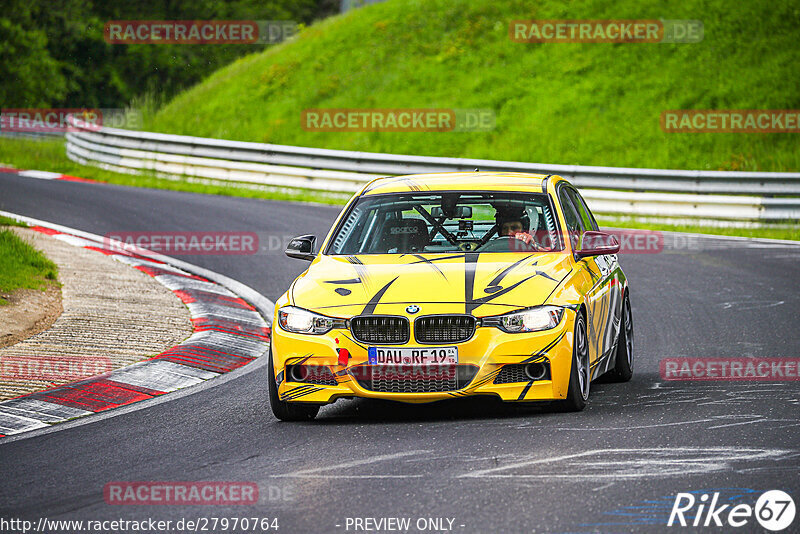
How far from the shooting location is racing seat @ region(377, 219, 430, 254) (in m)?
8.85

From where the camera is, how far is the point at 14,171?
95.0 ft

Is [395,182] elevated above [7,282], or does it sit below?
above

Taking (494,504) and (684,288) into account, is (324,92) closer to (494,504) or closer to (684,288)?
(684,288)

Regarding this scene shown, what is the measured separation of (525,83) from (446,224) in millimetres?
23114

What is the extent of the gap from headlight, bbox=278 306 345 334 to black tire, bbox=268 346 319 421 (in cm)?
23

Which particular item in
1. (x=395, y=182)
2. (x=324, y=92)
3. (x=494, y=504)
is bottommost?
(x=494, y=504)

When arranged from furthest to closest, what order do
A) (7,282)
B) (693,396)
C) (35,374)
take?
(7,282), (35,374), (693,396)

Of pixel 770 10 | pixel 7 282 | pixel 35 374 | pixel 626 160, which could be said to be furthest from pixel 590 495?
pixel 770 10

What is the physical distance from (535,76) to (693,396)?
24020 millimetres

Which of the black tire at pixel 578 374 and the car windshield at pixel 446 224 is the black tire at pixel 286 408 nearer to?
the car windshield at pixel 446 224
